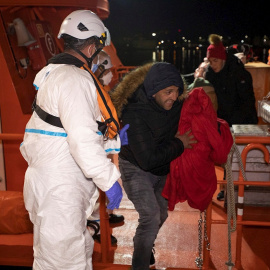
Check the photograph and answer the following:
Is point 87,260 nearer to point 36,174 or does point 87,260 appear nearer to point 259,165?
point 36,174

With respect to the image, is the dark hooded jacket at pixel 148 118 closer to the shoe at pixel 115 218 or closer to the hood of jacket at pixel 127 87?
the hood of jacket at pixel 127 87

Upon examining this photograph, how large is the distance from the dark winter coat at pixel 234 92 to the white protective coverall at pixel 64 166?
323 centimetres

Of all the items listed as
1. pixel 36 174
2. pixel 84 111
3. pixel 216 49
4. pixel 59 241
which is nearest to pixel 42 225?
pixel 59 241

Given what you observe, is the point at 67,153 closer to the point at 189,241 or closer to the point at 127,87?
the point at 127,87

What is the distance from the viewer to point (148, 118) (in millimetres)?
2805

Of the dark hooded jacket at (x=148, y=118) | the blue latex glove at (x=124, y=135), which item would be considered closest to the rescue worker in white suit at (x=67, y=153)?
the blue latex glove at (x=124, y=135)

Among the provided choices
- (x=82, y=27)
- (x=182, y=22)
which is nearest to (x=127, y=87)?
(x=82, y=27)

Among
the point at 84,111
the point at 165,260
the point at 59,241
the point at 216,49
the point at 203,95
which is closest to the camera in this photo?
the point at 84,111

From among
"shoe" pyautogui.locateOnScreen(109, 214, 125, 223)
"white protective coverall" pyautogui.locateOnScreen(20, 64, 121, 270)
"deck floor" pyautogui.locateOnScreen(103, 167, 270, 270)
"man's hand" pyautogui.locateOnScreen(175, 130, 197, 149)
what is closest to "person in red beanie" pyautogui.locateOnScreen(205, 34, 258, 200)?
"deck floor" pyautogui.locateOnScreen(103, 167, 270, 270)

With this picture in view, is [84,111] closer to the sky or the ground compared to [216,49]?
closer to the sky

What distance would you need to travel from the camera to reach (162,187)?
122 inches

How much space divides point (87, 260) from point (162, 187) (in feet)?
3.16

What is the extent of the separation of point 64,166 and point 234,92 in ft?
11.4

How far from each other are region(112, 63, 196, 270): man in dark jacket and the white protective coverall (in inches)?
22.4
